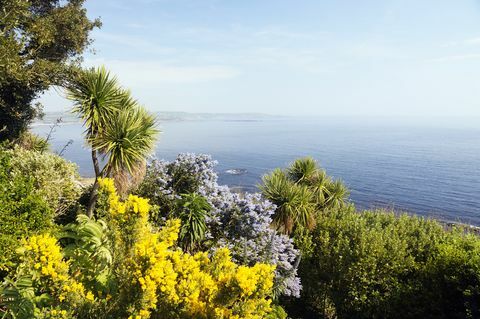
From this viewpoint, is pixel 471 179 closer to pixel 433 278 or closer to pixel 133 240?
pixel 433 278

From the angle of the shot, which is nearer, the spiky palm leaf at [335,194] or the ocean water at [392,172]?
the spiky palm leaf at [335,194]

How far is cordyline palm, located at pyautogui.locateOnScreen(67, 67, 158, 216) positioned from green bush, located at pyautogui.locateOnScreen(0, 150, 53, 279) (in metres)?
2.35

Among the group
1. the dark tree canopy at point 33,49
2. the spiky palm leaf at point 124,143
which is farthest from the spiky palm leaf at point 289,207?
the dark tree canopy at point 33,49

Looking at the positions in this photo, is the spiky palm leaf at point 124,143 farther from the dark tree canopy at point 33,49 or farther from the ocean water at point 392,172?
the ocean water at point 392,172

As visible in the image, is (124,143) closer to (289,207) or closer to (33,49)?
(289,207)

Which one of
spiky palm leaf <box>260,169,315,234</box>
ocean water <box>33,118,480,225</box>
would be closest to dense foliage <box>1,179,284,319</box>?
spiky palm leaf <box>260,169,315,234</box>

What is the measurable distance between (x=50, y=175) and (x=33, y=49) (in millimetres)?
6760

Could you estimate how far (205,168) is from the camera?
941 cm

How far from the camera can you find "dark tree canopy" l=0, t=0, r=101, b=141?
10.7 metres

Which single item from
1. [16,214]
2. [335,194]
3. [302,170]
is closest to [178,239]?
[16,214]

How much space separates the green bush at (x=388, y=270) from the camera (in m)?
7.02

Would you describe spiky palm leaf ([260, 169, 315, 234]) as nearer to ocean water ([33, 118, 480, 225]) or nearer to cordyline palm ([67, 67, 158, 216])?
cordyline palm ([67, 67, 158, 216])

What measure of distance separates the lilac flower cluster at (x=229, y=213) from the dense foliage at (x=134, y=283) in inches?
172

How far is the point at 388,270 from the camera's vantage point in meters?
8.22
